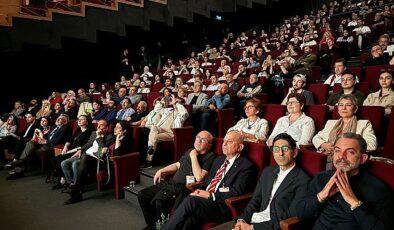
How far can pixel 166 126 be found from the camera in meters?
2.20

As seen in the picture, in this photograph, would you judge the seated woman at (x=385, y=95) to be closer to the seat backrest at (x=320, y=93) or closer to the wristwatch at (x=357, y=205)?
the seat backrest at (x=320, y=93)

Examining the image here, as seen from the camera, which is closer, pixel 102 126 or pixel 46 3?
pixel 102 126

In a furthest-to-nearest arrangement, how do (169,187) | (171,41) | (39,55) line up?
(171,41) → (39,55) → (169,187)

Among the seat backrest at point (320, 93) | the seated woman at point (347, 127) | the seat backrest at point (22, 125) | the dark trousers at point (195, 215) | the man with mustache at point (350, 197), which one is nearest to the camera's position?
the man with mustache at point (350, 197)

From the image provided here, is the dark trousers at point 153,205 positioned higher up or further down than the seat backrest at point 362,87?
further down

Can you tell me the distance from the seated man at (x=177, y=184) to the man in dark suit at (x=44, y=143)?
1343mm

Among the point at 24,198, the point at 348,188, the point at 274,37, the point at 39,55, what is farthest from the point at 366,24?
the point at 39,55

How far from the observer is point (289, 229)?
909mm

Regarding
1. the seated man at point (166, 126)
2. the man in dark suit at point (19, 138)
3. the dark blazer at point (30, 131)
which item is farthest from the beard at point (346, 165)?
the dark blazer at point (30, 131)

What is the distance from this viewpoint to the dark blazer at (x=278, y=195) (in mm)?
1012

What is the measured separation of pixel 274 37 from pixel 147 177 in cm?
347

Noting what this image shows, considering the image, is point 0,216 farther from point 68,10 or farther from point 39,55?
point 39,55

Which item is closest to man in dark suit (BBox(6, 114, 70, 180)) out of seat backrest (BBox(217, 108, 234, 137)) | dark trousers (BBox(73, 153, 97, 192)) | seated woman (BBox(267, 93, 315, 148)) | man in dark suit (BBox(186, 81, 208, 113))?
dark trousers (BBox(73, 153, 97, 192))

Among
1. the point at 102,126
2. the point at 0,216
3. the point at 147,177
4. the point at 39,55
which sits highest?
the point at 39,55
